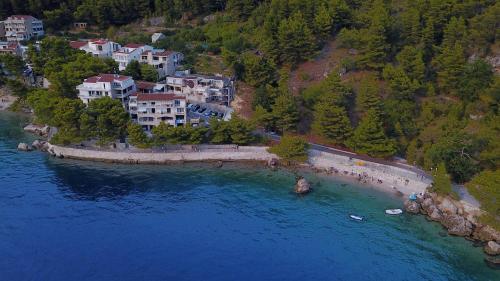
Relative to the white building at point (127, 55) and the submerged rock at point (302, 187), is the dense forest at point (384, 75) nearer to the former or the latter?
the white building at point (127, 55)

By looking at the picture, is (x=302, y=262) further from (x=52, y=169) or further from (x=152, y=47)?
(x=152, y=47)

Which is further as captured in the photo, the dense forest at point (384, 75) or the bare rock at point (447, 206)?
the dense forest at point (384, 75)

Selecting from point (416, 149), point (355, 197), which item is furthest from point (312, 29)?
point (355, 197)

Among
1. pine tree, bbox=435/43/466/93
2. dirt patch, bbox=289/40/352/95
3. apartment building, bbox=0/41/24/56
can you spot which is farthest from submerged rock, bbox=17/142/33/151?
pine tree, bbox=435/43/466/93

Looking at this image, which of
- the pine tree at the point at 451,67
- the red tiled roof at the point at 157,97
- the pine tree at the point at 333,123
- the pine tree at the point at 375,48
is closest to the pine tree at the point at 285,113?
the pine tree at the point at 333,123

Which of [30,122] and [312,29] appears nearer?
[30,122]

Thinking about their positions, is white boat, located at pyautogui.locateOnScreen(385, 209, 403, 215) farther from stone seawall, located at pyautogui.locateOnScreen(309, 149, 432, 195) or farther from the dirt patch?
the dirt patch

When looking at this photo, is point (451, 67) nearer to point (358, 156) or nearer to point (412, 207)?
point (358, 156)

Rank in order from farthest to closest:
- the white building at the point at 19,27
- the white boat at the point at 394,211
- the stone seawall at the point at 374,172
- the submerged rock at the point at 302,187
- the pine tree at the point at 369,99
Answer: the white building at the point at 19,27 < the pine tree at the point at 369,99 < the stone seawall at the point at 374,172 < the submerged rock at the point at 302,187 < the white boat at the point at 394,211
